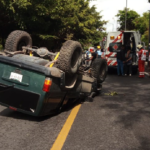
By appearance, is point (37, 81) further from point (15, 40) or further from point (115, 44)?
point (115, 44)

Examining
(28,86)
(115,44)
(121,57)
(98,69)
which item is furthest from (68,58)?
(115,44)

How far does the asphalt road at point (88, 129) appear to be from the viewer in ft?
14.3

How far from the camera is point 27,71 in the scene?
17.5ft

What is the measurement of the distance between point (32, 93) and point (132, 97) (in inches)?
167

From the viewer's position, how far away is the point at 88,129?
5.17 metres

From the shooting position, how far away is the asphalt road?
Result: 4.37m

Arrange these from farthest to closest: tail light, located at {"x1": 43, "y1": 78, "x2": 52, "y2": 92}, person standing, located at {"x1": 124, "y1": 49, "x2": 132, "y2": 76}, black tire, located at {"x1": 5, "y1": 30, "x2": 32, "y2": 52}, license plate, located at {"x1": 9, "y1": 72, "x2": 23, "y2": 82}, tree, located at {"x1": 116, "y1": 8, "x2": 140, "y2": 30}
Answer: tree, located at {"x1": 116, "y1": 8, "x2": 140, "y2": 30}
person standing, located at {"x1": 124, "y1": 49, "x2": 132, "y2": 76}
black tire, located at {"x1": 5, "y1": 30, "x2": 32, "y2": 52}
license plate, located at {"x1": 9, "y1": 72, "x2": 23, "y2": 82}
tail light, located at {"x1": 43, "y1": 78, "x2": 52, "y2": 92}

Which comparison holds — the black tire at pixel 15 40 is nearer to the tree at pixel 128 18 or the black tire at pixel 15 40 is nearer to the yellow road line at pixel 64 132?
the yellow road line at pixel 64 132

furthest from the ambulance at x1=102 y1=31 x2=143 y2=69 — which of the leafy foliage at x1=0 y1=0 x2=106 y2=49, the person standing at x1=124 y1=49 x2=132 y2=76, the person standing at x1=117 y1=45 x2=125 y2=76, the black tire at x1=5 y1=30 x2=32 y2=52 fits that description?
the black tire at x1=5 y1=30 x2=32 y2=52

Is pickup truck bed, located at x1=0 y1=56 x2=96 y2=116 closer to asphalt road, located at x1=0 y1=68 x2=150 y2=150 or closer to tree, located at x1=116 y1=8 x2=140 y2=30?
asphalt road, located at x1=0 y1=68 x2=150 y2=150

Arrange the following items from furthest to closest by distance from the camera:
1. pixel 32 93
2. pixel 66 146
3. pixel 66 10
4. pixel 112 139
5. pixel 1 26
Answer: pixel 66 10 → pixel 1 26 → pixel 32 93 → pixel 112 139 → pixel 66 146

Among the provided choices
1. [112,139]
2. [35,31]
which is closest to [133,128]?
[112,139]

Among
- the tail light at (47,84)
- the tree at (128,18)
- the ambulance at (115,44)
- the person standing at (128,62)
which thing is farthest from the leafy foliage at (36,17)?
the tree at (128,18)

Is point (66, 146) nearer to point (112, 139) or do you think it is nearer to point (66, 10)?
point (112, 139)
